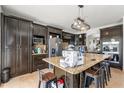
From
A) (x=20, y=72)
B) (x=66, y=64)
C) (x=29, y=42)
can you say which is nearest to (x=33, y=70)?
(x=20, y=72)

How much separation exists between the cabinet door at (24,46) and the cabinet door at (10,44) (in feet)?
0.60

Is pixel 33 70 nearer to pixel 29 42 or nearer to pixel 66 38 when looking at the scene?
pixel 29 42

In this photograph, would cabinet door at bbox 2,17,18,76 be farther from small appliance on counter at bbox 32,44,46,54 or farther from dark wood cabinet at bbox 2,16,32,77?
small appliance on counter at bbox 32,44,46,54

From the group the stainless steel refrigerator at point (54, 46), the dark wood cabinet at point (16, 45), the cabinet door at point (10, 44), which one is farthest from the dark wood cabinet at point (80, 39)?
the cabinet door at point (10, 44)

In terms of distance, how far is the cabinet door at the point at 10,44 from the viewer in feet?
10.1

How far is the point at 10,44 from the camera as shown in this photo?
3213 millimetres

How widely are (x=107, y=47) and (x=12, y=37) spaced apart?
4.58 meters

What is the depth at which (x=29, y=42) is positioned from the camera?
374 cm

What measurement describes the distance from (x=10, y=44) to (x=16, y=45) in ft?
0.66

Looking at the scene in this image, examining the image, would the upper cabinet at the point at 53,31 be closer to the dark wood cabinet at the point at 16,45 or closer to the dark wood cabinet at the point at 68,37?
the dark wood cabinet at the point at 68,37

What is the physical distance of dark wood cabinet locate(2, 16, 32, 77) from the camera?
3114 mm

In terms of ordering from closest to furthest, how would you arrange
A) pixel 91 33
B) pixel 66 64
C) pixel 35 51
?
pixel 66 64 < pixel 35 51 < pixel 91 33

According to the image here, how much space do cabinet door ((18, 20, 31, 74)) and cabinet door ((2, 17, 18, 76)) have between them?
18 centimetres

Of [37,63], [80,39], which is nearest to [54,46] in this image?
[37,63]
